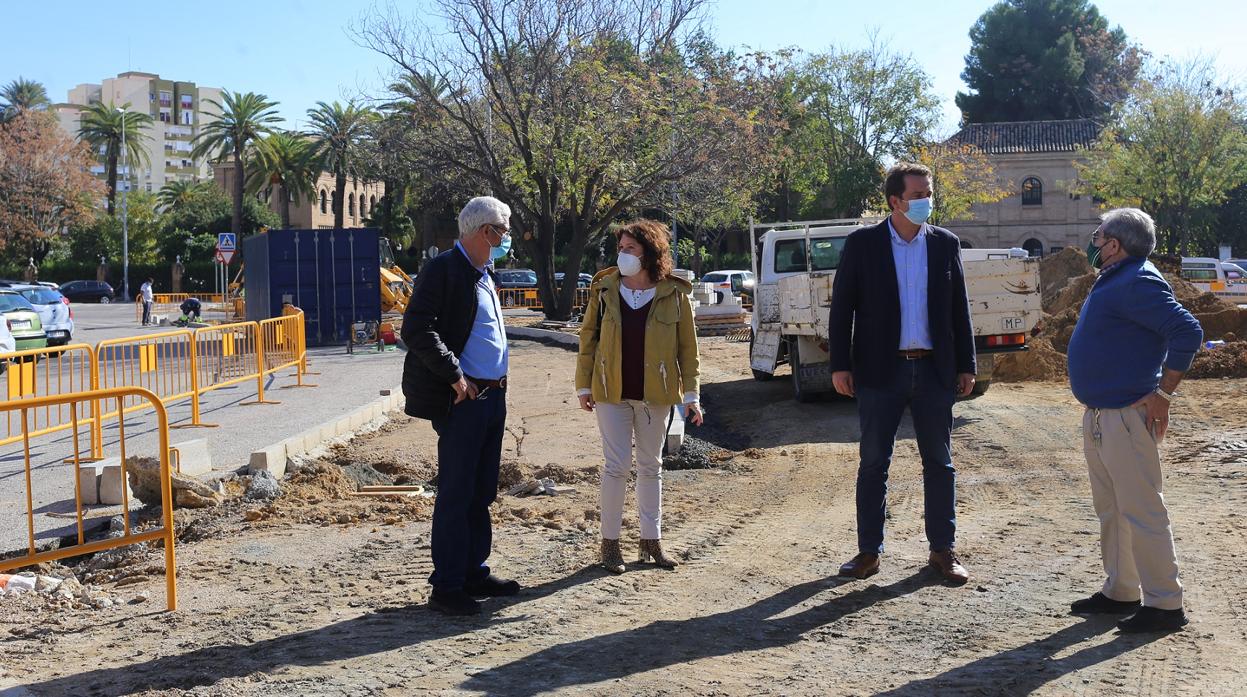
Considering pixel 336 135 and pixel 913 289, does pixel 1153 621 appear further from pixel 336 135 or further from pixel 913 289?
pixel 336 135

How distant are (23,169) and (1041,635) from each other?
73147mm

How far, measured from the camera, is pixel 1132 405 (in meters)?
5.15

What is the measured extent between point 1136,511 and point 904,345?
1323mm

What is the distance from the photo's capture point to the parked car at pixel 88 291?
63094 millimetres

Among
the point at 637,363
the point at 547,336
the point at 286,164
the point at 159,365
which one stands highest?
the point at 286,164

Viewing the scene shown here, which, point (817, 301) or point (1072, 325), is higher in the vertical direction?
point (817, 301)

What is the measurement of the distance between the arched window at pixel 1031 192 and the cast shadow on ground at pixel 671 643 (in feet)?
204

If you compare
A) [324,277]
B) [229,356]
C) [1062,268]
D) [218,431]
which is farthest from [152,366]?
[1062,268]

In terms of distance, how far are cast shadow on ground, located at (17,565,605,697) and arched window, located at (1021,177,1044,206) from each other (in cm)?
6304

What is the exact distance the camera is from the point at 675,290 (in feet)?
20.3

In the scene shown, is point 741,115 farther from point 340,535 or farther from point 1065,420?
point 340,535

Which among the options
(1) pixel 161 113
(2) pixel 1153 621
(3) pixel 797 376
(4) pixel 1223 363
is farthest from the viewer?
(1) pixel 161 113

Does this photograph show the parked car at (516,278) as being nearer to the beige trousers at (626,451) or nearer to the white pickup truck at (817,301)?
the white pickup truck at (817,301)

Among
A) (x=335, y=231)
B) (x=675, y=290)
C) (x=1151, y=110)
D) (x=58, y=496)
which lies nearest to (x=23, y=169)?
(x=335, y=231)
